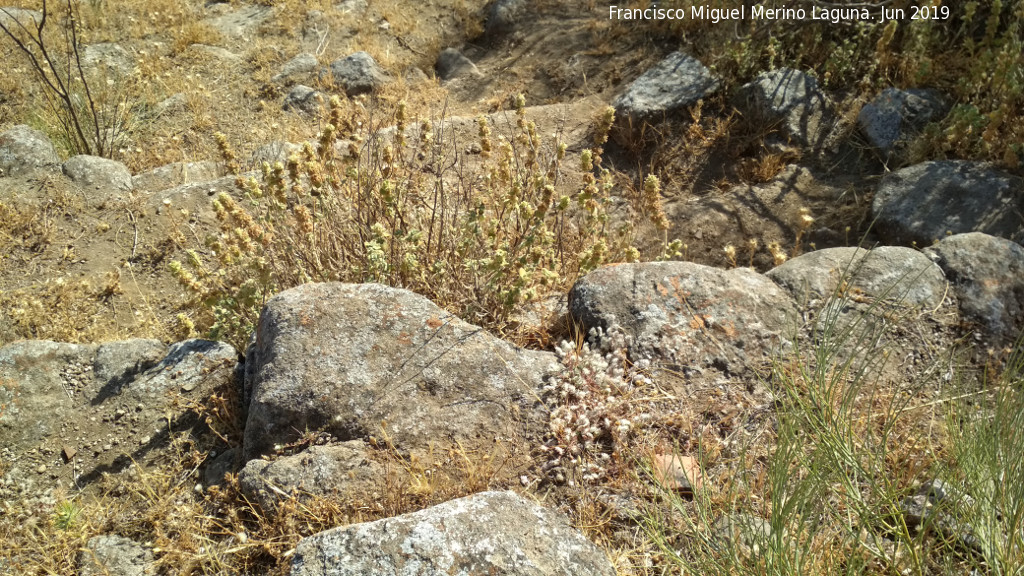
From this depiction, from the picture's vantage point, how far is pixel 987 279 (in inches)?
138

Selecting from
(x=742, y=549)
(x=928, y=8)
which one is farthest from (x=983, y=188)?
(x=742, y=549)

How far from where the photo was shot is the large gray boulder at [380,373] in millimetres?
2725

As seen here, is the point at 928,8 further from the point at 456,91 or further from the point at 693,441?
the point at 693,441

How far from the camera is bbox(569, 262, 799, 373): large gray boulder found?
3090 millimetres

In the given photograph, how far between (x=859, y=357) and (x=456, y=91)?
5556 millimetres

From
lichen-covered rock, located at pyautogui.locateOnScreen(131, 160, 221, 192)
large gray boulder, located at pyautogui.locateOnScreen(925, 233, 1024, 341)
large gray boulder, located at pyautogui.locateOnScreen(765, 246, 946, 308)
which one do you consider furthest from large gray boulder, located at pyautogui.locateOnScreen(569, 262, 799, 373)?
lichen-covered rock, located at pyautogui.locateOnScreen(131, 160, 221, 192)

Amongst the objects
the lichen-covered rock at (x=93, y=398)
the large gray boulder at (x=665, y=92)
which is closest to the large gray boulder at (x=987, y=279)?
the large gray boulder at (x=665, y=92)

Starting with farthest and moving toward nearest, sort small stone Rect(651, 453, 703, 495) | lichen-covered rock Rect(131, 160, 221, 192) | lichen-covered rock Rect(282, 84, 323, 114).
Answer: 1. lichen-covered rock Rect(282, 84, 323, 114)
2. lichen-covered rock Rect(131, 160, 221, 192)
3. small stone Rect(651, 453, 703, 495)

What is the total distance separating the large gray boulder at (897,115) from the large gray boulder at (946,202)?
0.45 metres

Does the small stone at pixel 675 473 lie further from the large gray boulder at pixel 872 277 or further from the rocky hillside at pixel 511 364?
the large gray boulder at pixel 872 277

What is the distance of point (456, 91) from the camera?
7.61 meters

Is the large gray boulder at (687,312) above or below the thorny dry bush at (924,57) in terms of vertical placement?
below

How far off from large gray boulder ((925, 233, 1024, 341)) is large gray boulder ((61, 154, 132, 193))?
17.9ft

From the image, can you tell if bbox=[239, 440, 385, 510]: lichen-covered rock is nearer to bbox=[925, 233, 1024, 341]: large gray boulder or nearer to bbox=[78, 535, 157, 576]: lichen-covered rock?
bbox=[78, 535, 157, 576]: lichen-covered rock
